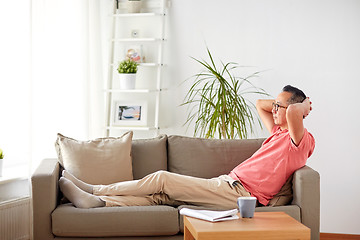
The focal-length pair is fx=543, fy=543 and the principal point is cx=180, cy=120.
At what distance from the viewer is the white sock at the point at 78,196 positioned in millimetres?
3322

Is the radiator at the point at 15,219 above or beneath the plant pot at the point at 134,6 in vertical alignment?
beneath

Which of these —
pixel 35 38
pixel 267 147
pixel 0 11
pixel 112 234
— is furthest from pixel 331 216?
pixel 0 11

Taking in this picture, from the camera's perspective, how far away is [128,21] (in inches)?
199

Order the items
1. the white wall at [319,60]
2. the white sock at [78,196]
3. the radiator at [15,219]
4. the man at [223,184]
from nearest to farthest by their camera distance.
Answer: the white sock at [78,196] < the man at [223,184] < the radiator at [15,219] < the white wall at [319,60]

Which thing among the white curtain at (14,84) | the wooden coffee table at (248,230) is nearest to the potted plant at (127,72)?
the white curtain at (14,84)

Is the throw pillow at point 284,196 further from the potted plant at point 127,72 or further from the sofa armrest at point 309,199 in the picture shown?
the potted plant at point 127,72

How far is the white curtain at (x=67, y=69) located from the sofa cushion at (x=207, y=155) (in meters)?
0.99

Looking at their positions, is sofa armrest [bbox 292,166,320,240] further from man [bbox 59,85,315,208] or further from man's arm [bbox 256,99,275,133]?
man's arm [bbox 256,99,275,133]

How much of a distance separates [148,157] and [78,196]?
2.28ft

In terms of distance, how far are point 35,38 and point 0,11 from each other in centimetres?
41

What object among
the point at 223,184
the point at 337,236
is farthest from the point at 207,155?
the point at 337,236

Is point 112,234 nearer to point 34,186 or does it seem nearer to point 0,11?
point 34,186

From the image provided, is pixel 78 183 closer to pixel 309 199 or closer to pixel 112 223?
pixel 112 223

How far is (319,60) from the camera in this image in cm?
458
